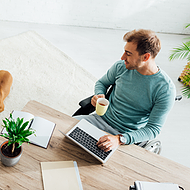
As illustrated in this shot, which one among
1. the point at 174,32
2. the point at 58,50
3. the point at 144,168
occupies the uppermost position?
the point at 174,32

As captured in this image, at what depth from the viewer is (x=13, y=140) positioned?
2.90ft

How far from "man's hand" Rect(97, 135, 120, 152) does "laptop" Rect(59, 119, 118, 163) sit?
2 cm

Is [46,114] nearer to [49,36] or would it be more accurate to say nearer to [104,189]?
[104,189]

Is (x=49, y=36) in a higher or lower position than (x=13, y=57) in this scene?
higher

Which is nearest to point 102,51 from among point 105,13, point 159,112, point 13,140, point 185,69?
point 105,13

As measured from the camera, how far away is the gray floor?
2.42 metres

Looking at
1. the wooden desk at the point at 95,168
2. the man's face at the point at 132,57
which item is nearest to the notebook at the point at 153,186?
the wooden desk at the point at 95,168

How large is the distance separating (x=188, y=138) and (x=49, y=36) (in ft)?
9.06

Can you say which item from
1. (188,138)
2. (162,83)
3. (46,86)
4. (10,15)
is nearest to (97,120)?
(162,83)

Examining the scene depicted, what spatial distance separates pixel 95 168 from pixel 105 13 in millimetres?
3533

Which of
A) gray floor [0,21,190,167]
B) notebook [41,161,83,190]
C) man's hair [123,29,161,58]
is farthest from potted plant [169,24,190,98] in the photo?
notebook [41,161,83,190]

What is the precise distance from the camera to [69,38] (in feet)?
11.7

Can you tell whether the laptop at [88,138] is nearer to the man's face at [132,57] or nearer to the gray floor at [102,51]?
the man's face at [132,57]

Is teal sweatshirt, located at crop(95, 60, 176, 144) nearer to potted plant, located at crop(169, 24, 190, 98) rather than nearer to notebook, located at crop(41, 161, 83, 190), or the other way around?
notebook, located at crop(41, 161, 83, 190)
